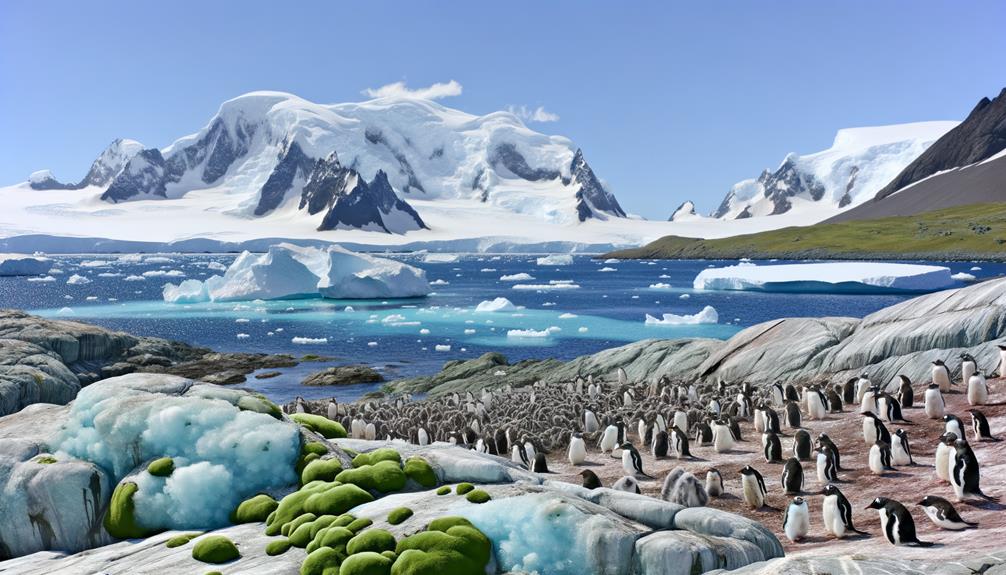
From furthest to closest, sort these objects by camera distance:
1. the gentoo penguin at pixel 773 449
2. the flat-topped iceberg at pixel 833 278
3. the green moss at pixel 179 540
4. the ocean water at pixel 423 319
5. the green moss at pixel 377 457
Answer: the flat-topped iceberg at pixel 833 278
the ocean water at pixel 423 319
the gentoo penguin at pixel 773 449
the green moss at pixel 377 457
the green moss at pixel 179 540

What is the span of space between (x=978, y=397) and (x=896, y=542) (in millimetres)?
13272

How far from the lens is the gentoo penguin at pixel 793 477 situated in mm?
18109

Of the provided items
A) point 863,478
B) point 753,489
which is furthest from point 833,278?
point 753,489

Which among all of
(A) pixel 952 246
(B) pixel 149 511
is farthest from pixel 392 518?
(A) pixel 952 246

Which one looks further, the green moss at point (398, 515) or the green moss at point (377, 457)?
the green moss at point (377, 457)

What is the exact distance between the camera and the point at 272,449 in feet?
55.5

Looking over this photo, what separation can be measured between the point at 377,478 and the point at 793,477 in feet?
31.8

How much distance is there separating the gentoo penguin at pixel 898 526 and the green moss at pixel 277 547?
10.3 metres

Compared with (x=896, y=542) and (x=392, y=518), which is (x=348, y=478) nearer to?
(x=392, y=518)

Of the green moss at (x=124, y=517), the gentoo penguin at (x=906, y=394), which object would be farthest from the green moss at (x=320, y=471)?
the gentoo penguin at (x=906, y=394)

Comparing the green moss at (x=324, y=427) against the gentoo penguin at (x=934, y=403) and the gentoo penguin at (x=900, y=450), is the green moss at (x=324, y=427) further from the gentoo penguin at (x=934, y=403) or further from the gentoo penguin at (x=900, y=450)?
the gentoo penguin at (x=934, y=403)

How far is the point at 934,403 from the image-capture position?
23000 millimetres

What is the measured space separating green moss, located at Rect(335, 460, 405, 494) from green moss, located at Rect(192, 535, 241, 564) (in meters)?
2.82

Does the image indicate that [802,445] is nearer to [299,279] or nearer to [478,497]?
[478,497]
